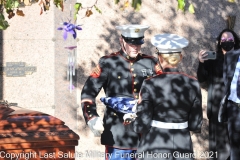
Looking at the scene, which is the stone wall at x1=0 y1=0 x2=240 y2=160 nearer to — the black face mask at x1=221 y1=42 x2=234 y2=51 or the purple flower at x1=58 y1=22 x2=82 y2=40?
the purple flower at x1=58 y1=22 x2=82 y2=40

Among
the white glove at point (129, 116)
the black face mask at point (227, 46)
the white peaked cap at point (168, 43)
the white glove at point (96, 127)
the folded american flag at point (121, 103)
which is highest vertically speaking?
the white peaked cap at point (168, 43)

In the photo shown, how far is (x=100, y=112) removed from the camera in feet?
25.4

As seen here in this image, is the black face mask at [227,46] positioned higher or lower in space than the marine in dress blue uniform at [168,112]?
higher

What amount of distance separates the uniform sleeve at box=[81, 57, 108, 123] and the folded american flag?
0.13 metres

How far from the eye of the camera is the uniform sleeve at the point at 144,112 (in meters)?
5.61

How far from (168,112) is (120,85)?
0.83 meters

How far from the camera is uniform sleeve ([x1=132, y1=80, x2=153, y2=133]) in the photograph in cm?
561

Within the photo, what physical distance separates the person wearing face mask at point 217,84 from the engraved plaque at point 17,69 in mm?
1804

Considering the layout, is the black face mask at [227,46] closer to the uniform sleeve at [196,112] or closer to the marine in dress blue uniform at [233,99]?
the marine in dress blue uniform at [233,99]

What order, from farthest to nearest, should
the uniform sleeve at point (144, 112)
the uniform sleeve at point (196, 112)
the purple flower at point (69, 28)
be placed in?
1. the purple flower at point (69, 28)
2. the uniform sleeve at point (196, 112)
3. the uniform sleeve at point (144, 112)

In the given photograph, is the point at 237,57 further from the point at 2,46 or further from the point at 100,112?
the point at 2,46

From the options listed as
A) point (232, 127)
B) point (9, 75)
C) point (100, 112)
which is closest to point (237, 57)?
point (232, 127)

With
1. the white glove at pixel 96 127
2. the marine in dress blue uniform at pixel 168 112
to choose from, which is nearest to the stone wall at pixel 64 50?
the white glove at pixel 96 127

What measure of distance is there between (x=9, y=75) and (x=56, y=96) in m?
0.55
